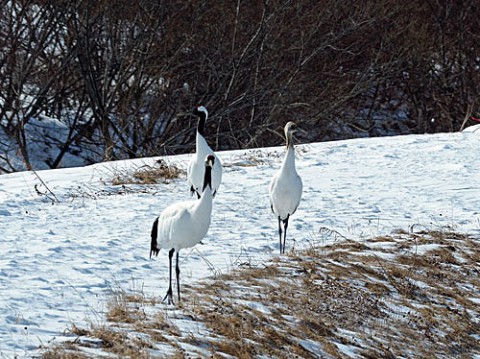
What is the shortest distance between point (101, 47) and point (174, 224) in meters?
12.0

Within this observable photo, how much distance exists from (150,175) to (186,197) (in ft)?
3.48

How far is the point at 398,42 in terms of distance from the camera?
2111cm

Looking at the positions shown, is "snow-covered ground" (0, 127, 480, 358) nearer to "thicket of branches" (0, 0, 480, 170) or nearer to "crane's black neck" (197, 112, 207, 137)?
"crane's black neck" (197, 112, 207, 137)

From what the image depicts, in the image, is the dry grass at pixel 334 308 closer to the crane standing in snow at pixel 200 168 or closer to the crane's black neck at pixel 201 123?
the crane standing in snow at pixel 200 168

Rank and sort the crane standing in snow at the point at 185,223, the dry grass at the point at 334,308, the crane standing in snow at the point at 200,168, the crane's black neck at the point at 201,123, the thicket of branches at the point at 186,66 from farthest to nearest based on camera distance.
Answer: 1. the thicket of branches at the point at 186,66
2. the crane's black neck at the point at 201,123
3. the crane standing in snow at the point at 200,168
4. the crane standing in snow at the point at 185,223
5. the dry grass at the point at 334,308

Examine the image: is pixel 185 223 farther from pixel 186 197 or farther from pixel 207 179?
pixel 186 197

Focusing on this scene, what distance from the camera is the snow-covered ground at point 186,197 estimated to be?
6.93 meters

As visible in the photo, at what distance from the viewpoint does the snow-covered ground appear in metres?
6.93

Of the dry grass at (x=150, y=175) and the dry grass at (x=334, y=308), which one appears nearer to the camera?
the dry grass at (x=334, y=308)

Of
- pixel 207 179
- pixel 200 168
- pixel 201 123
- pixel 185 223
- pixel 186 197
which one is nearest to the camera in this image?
pixel 185 223

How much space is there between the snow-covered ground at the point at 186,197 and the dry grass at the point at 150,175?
0.16 metres

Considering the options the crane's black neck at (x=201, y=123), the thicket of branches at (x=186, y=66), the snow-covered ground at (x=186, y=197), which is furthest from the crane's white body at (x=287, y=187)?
the thicket of branches at (x=186, y=66)

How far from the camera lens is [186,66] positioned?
61.2ft

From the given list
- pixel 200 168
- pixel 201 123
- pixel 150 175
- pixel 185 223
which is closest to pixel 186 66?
pixel 150 175
